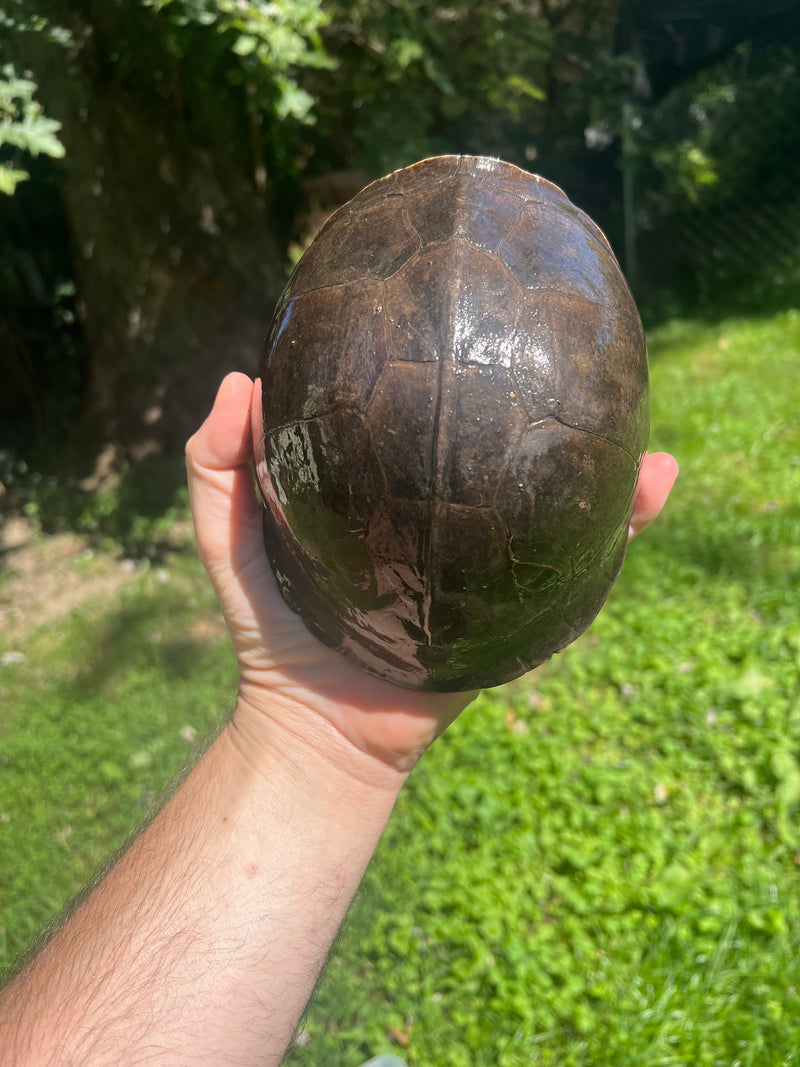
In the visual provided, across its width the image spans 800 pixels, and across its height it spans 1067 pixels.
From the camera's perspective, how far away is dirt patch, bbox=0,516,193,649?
4277 mm

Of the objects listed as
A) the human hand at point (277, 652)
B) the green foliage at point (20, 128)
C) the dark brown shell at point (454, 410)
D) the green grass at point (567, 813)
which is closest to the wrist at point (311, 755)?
the human hand at point (277, 652)

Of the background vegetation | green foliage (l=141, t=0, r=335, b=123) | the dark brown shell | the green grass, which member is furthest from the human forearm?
green foliage (l=141, t=0, r=335, b=123)

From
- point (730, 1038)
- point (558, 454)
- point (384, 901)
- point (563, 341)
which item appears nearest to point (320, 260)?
point (563, 341)

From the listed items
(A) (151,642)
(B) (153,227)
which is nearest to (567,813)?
(A) (151,642)

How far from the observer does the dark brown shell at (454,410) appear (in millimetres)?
1445

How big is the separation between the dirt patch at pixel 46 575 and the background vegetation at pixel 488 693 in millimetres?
29

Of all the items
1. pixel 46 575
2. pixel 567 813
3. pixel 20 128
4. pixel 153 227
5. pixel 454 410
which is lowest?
pixel 567 813

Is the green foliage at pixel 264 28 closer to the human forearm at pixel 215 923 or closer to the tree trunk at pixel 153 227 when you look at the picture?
the tree trunk at pixel 153 227

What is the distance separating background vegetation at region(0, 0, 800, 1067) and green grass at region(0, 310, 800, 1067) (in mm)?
12

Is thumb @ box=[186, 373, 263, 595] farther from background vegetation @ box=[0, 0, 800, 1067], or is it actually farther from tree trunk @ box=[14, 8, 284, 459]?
tree trunk @ box=[14, 8, 284, 459]

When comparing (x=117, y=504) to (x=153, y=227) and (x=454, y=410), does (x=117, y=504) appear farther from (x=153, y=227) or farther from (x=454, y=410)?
(x=454, y=410)

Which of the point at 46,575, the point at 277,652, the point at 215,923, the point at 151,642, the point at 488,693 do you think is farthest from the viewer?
the point at 46,575

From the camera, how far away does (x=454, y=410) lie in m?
1.42

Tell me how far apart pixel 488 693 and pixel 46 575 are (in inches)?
105
